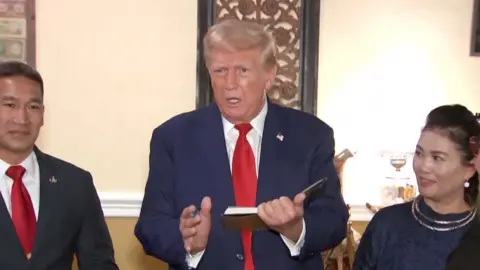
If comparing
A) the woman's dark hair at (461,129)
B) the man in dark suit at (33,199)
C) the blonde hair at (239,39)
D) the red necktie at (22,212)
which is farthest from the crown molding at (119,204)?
the woman's dark hair at (461,129)

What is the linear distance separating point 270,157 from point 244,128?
0.12m

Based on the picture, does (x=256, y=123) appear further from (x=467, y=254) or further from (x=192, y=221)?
(x=467, y=254)

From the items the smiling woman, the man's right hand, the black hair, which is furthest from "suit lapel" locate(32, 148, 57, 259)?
the smiling woman

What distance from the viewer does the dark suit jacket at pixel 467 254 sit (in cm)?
154

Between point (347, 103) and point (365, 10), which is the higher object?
point (365, 10)

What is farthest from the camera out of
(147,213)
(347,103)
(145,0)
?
(347,103)

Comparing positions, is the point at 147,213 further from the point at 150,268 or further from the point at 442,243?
the point at 150,268

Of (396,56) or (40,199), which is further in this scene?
(396,56)

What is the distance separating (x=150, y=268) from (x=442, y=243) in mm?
→ 1528

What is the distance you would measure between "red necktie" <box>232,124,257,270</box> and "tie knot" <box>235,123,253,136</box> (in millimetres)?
13

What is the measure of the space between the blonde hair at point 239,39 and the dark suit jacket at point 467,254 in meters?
0.77

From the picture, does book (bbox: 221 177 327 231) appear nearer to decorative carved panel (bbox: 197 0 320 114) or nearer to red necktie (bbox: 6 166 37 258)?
red necktie (bbox: 6 166 37 258)

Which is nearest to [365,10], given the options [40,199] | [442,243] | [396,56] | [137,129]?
[396,56]

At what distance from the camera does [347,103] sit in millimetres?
2801
